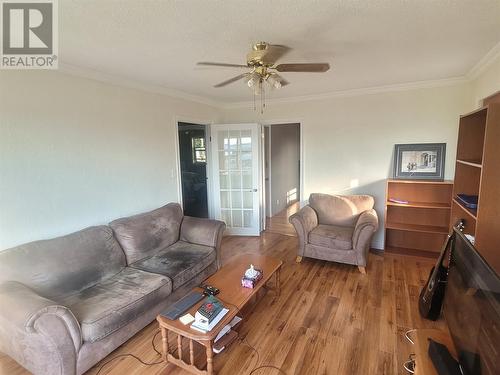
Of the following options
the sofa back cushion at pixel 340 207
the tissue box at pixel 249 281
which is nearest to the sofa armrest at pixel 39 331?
the tissue box at pixel 249 281

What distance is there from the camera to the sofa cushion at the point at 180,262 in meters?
2.42

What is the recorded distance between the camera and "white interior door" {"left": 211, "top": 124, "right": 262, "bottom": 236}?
431 cm

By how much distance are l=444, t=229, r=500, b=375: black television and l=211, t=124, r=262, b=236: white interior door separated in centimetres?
318

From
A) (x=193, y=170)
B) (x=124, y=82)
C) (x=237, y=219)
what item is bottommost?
(x=237, y=219)

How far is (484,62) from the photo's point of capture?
8.29 ft

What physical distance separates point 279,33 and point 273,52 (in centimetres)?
32

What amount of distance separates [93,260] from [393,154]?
3.79 meters

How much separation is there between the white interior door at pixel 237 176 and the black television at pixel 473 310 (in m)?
3.18

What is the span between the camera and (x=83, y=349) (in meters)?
1.70

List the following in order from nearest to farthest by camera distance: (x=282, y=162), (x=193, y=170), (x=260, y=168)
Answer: (x=260, y=168) < (x=193, y=170) < (x=282, y=162)

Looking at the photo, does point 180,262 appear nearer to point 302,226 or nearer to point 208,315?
point 208,315

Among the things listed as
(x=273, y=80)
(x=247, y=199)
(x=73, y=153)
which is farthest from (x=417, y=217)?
(x=73, y=153)

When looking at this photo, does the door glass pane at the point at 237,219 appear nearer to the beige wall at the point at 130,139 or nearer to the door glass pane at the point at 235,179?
the door glass pane at the point at 235,179

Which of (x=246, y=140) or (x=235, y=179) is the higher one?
(x=246, y=140)
